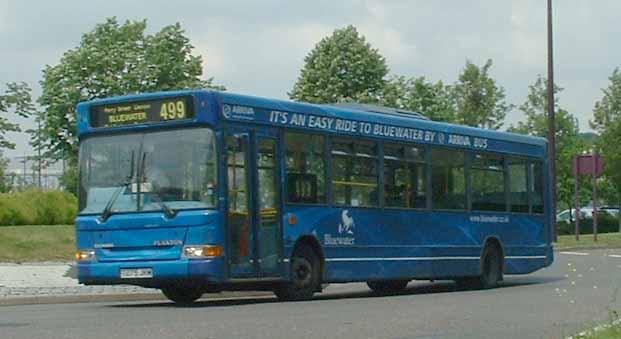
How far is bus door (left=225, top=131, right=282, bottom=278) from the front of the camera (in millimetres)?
20047

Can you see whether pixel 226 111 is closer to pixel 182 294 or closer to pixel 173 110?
pixel 173 110

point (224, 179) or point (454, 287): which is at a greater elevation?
point (224, 179)

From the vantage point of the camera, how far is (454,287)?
1093 inches

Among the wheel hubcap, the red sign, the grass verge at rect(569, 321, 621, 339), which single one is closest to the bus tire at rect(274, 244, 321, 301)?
the wheel hubcap

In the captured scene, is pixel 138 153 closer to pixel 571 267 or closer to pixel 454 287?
pixel 454 287

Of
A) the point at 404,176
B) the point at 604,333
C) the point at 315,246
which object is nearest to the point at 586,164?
the point at 404,176

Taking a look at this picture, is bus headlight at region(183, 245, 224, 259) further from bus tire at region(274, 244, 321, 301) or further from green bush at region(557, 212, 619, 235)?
green bush at region(557, 212, 619, 235)

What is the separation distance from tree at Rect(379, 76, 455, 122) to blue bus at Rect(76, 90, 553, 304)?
4066 cm

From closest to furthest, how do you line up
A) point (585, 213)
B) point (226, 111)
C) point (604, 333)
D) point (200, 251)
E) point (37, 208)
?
point (604, 333), point (200, 251), point (226, 111), point (37, 208), point (585, 213)

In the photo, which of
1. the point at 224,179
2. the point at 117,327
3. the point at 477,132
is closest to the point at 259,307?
the point at 224,179

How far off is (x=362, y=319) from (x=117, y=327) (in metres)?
3.02

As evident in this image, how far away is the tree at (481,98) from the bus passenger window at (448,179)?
137 feet

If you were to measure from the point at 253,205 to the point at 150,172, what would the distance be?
1.57 meters

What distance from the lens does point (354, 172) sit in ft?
75.0
